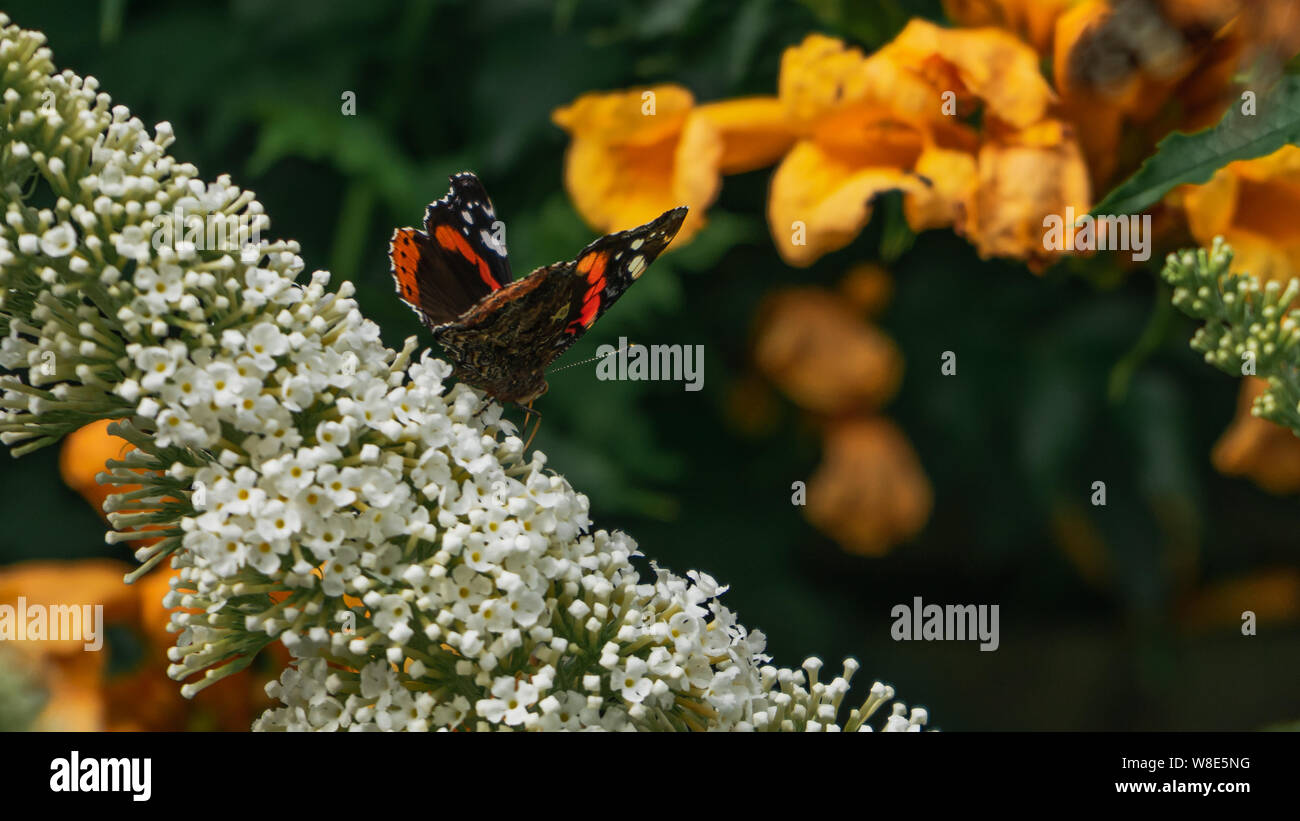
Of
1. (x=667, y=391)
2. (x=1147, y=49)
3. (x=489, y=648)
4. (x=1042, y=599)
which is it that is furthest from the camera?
(x=1042, y=599)

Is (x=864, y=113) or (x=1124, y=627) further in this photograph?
(x=1124, y=627)

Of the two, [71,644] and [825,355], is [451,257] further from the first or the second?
[825,355]

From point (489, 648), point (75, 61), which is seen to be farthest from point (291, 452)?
point (75, 61)

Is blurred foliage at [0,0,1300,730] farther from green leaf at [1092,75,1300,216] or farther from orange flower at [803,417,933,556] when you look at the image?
green leaf at [1092,75,1300,216]

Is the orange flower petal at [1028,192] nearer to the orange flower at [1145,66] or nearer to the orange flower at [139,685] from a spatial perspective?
the orange flower at [1145,66]

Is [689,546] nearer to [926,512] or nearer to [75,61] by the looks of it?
[926,512]

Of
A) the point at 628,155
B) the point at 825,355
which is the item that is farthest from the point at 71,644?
the point at 825,355
